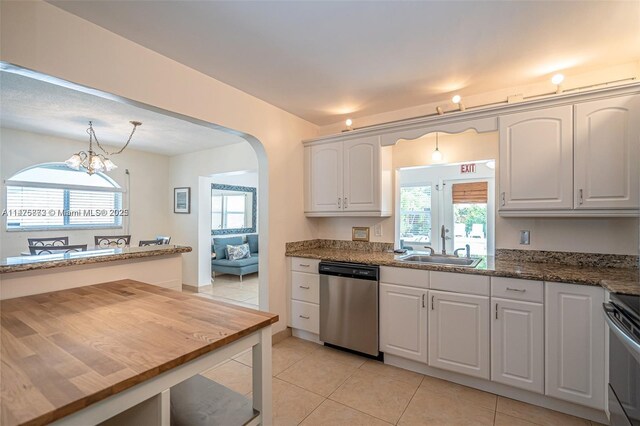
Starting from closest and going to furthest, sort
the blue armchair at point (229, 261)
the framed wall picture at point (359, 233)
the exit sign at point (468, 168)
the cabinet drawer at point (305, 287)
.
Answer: the cabinet drawer at point (305, 287) < the framed wall picture at point (359, 233) < the exit sign at point (468, 168) < the blue armchair at point (229, 261)

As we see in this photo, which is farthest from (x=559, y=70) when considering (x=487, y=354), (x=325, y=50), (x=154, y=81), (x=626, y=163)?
(x=154, y=81)

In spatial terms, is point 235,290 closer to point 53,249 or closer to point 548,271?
point 53,249

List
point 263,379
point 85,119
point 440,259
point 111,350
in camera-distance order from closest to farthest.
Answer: point 111,350
point 263,379
point 440,259
point 85,119

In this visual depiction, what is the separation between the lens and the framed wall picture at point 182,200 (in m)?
5.37

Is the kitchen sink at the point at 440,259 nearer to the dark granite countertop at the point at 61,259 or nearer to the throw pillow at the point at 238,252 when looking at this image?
the dark granite countertop at the point at 61,259

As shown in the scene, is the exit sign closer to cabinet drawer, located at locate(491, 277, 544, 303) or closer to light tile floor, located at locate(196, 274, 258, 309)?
cabinet drawer, located at locate(491, 277, 544, 303)

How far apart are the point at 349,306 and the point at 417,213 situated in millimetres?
2343

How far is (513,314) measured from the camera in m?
2.05

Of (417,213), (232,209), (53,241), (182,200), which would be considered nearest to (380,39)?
(417,213)

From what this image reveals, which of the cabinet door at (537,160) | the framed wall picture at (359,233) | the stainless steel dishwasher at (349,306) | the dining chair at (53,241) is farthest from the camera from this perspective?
the dining chair at (53,241)

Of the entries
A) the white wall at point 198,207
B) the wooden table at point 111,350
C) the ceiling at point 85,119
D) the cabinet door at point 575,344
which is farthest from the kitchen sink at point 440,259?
the white wall at point 198,207

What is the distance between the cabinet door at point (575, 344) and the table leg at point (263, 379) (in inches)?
74.1

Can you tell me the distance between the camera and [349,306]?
2.74m

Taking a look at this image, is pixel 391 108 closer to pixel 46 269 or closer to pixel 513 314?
pixel 513 314
